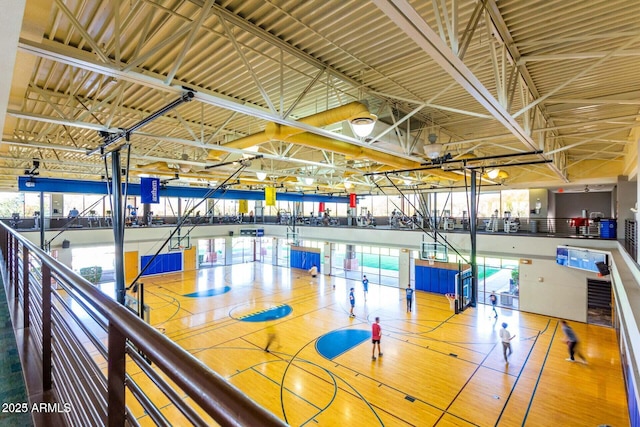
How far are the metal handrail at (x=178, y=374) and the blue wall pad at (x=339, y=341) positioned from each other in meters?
11.0

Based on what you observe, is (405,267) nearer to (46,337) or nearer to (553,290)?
(553,290)

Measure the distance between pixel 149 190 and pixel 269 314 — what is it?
857 centimetres

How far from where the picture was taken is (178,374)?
741 millimetres

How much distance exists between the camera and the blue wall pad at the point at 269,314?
15.2 metres

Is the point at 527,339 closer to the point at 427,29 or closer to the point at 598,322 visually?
the point at 598,322

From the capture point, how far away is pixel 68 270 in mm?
1669

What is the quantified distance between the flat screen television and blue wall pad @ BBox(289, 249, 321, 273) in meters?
16.2

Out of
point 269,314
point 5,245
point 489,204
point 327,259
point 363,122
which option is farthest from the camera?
point 327,259

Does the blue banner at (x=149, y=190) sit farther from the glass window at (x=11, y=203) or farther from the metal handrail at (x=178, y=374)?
the glass window at (x=11, y=203)

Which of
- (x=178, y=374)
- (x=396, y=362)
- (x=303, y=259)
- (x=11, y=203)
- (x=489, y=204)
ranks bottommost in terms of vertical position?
(x=396, y=362)

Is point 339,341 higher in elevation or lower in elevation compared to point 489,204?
lower

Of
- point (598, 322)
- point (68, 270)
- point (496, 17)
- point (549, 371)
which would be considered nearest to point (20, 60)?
point (68, 270)

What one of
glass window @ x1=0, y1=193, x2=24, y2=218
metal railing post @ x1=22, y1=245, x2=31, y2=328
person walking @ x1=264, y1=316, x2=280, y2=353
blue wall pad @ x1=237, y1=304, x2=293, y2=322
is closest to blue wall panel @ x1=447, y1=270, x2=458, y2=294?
blue wall pad @ x1=237, y1=304, x2=293, y2=322

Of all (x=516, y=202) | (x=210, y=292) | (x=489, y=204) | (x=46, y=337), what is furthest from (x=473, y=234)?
(x=489, y=204)
